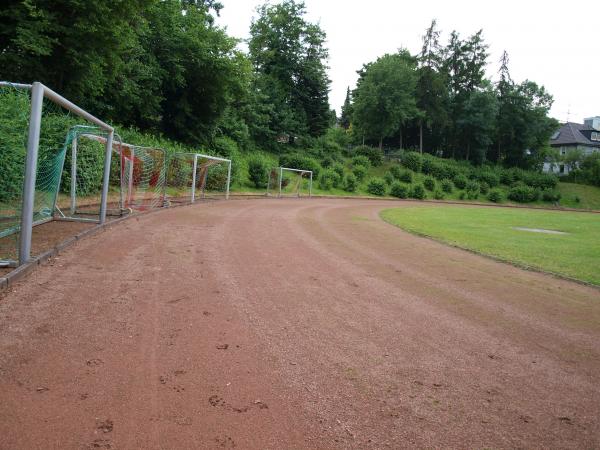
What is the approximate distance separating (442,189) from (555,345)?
161 ft

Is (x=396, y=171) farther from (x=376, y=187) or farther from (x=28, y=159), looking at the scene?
(x=28, y=159)

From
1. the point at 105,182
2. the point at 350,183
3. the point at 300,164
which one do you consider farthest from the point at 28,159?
the point at 350,183

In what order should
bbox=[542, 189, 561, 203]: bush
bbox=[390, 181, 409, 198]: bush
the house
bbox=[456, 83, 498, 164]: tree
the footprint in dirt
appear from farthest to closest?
1. the house
2. bbox=[456, 83, 498, 164]: tree
3. bbox=[542, 189, 561, 203]: bush
4. bbox=[390, 181, 409, 198]: bush
5. the footprint in dirt

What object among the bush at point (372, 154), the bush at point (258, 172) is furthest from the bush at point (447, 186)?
the bush at point (258, 172)

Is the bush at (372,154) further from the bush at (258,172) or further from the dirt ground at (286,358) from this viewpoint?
the dirt ground at (286,358)

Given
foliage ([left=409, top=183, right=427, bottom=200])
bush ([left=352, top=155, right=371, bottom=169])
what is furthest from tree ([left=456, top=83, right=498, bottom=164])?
foliage ([left=409, top=183, right=427, bottom=200])

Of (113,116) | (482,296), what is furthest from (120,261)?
(113,116)

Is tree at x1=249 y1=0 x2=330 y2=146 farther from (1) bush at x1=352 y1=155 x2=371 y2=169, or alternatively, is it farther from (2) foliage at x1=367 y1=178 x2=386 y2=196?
(2) foliage at x1=367 y1=178 x2=386 y2=196

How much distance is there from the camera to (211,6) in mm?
45875

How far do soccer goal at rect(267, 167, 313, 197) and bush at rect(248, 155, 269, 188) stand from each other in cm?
43

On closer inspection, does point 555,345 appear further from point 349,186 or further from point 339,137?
point 339,137

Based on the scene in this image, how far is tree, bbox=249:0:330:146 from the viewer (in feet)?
179

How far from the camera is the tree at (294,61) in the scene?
54.4m

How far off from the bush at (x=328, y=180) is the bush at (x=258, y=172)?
32.1ft
